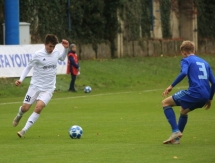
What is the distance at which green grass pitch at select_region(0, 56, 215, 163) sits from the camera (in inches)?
464

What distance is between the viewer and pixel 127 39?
1683 inches

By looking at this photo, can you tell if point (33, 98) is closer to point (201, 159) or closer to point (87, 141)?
point (87, 141)

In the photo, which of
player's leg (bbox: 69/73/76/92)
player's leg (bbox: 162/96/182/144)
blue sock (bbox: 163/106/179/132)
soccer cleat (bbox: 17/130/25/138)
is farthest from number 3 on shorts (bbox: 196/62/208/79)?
player's leg (bbox: 69/73/76/92)

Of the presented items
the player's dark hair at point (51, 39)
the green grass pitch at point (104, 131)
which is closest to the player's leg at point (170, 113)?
the green grass pitch at point (104, 131)

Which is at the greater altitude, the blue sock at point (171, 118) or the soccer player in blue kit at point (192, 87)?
the soccer player in blue kit at point (192, 87)

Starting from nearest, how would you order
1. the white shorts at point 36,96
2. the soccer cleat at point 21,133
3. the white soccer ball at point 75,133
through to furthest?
the white soccer ball at point 75,133 → the soccer cleat at point 21,133 → the white shorts at point 36,96

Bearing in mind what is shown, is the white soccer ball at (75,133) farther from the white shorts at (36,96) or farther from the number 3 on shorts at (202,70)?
the number 3 on shorts at (202,70)

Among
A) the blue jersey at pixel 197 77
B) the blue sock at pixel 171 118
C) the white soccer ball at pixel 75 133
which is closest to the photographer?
the blue jersey at pixel 197 77

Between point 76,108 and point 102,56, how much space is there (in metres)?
17.6

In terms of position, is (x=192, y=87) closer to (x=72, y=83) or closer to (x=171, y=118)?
(x=171, y=118)

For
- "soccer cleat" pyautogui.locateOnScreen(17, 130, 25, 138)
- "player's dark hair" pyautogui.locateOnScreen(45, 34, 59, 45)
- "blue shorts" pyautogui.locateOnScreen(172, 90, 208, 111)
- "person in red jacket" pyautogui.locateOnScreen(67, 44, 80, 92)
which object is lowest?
"person in red jacket" pyautogui.locateOnScreen(67, 44, 80, 92)

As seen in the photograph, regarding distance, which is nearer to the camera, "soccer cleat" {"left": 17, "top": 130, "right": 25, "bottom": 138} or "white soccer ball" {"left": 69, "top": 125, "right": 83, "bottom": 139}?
"white soccer ball" {"left": 69, "top": 125, "right": 83, "bottom": 139}

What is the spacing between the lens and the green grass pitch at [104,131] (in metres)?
11.8

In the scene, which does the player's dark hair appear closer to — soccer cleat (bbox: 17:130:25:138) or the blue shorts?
soccer cleat (bbox: 17:130:25:138)
